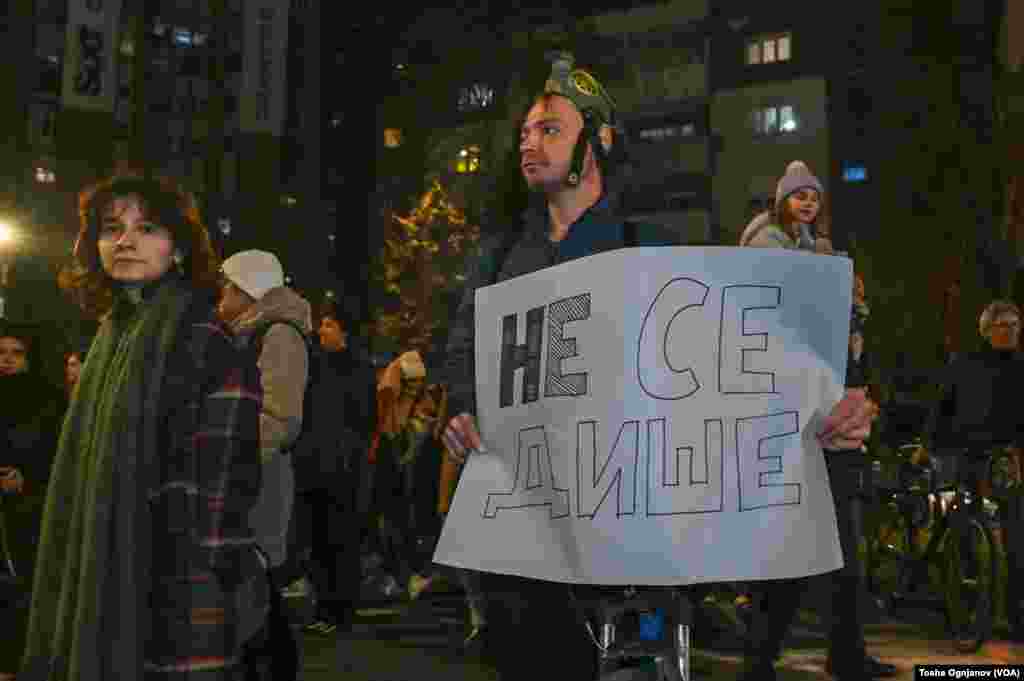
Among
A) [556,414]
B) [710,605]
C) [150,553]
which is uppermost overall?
[556,414]

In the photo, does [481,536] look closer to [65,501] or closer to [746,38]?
[65,501]

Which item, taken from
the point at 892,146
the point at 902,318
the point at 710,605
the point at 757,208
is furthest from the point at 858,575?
the point at 757,208

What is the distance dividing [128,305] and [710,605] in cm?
587

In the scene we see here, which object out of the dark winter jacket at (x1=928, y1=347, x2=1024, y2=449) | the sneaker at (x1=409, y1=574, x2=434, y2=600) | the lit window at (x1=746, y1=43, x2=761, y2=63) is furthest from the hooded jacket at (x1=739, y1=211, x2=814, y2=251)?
the lit window at (x1=746, y1=43, x2=761, y2=63)

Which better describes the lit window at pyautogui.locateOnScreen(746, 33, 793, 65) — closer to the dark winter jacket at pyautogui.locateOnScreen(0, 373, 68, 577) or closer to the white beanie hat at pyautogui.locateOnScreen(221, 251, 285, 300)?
the dark winter jacket at pyautogui.locateOnScreen(0, 373, 68, 577)

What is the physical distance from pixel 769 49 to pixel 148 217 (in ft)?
176

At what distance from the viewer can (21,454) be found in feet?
25.1

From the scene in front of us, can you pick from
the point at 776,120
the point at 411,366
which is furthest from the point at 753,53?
the point at 411,366

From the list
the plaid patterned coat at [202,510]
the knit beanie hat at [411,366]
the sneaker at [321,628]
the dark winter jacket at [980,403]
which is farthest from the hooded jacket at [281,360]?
the knit beanie hat at [411,366]

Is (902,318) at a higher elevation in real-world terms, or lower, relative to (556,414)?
higher

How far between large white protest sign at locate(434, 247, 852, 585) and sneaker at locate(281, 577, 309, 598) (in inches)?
345

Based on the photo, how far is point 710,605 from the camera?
30.7 ft

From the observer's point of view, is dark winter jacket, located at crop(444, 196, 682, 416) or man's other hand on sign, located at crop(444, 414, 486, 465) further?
dark winter jacket, located at crop(444, 196, 682, 416)

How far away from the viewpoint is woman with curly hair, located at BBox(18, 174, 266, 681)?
3.86 meters
